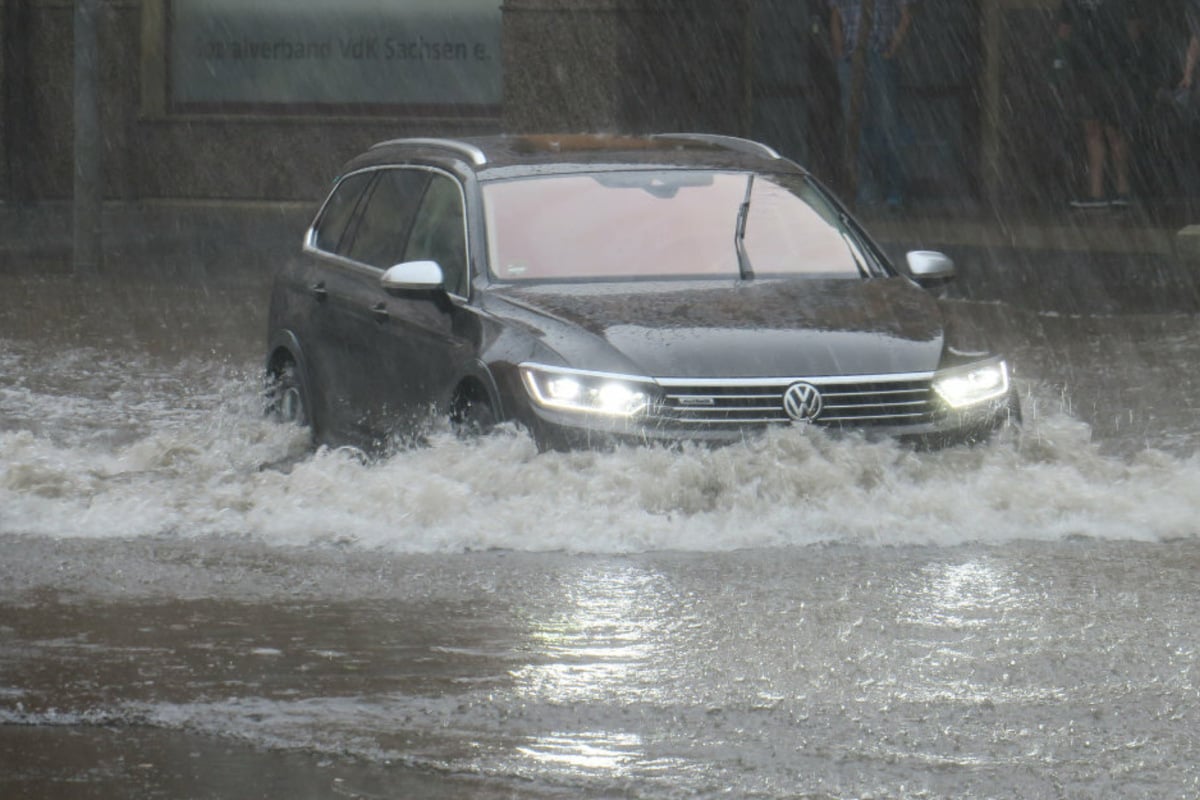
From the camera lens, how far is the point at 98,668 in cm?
599

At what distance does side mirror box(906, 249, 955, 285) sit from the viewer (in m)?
8.93

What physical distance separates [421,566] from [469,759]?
92.6 inches

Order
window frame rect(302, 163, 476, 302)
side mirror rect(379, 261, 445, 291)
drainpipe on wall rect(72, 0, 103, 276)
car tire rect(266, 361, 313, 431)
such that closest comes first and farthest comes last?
side mirror rect(379, 261, 445, 291) < window frame rect(302, 163, 476, 302) < car tire rect(266, 361, 313, 431) < drainpipe on wall rect(72, 0, 103, 276)

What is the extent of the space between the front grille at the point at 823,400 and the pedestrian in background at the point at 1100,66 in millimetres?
12921

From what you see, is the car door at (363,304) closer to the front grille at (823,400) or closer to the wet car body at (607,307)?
the wet car body at (607,307)

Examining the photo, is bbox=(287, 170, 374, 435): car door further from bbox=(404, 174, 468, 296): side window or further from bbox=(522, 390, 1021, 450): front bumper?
bbox=(522, 390, 1021, 450): front bumper

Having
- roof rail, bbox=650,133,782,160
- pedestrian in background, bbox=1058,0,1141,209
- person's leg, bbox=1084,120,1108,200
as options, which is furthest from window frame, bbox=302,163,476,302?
person's leg, bbox=1084,120,1108,200

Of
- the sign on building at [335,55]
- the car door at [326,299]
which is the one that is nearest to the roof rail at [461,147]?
the car door at [326,299]

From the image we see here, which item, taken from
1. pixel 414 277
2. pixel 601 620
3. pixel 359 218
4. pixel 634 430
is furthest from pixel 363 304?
pixel 601 620

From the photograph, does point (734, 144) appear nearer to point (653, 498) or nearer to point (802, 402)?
point (802, 402)

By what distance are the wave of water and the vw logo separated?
0.07 m

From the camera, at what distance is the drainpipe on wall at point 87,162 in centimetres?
1750

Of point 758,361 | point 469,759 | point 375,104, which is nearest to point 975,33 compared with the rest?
point 375,104

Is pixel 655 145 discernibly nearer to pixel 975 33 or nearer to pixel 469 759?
pixel 469 759
